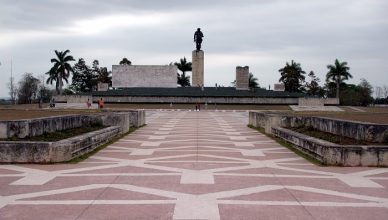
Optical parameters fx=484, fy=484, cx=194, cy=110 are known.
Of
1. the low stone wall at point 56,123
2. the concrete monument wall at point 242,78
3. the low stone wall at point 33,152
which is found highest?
the concrete monument wall at point 242,78

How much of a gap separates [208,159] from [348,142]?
344 cm

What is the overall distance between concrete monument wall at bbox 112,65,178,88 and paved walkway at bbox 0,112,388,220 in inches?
2675

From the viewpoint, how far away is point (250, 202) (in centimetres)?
643

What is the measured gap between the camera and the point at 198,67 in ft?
229

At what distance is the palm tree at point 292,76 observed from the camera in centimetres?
9556

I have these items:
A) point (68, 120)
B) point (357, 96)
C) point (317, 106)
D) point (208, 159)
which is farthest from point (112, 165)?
point (357, 96)

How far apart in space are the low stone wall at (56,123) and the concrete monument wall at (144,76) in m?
56.6

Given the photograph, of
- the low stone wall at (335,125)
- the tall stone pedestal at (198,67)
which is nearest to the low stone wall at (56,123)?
the low stone wall at (335,125)

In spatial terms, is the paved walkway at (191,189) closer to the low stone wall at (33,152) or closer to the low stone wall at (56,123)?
the low stone wall at (33,152)

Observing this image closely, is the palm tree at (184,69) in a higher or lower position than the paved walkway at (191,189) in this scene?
higher

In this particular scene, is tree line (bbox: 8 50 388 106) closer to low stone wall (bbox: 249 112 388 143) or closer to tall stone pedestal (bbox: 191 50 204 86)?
tall stone pedestal (bbox: 191 50 204 86)

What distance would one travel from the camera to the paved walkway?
5.89 meters

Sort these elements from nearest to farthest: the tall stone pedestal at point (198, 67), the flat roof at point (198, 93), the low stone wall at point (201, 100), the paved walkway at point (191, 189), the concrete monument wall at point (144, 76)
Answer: the paved walkway at point (191, 189) → the low stone wall at point (201, 100) → the flat roof at point (198, 93) → the tall stone pedestal at point (198, 67) → the concrete monument wall at point (144, 76)

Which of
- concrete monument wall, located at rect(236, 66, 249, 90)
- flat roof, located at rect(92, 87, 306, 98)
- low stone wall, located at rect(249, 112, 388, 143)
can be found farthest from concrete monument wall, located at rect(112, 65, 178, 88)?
low stone wall, located at rect(249, 112, 388, 143)
